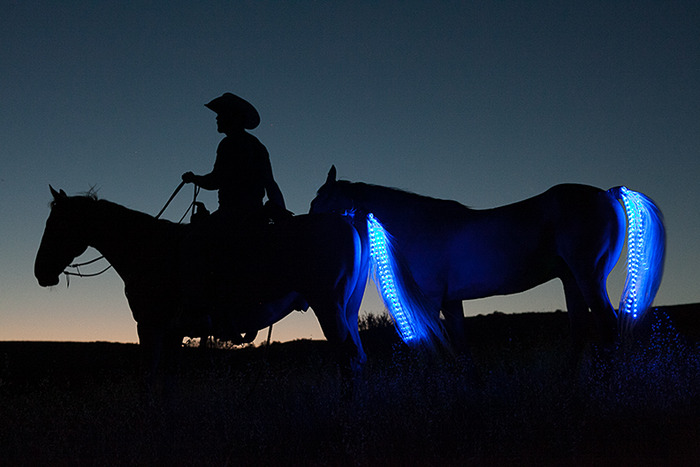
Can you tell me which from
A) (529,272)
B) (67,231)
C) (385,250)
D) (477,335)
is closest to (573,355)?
(529,272)

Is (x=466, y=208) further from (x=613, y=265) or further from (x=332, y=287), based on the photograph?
(x=332, y=287)

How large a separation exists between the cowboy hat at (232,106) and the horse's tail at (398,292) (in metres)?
A: 1.73

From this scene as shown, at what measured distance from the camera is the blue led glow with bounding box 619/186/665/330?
6949 mm

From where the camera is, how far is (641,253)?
A: 715cm

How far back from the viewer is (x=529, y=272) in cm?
770

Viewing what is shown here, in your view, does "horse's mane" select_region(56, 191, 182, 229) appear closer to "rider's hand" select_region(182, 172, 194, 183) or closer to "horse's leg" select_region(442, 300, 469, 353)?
"rider's hand" select_region(182, 172, 194, 183)

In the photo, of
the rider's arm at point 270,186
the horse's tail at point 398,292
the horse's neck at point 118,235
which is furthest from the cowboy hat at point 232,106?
the horse's tail at point 398,292

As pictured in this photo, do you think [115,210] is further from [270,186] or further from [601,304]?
[601,304]

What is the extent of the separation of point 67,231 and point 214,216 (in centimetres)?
177

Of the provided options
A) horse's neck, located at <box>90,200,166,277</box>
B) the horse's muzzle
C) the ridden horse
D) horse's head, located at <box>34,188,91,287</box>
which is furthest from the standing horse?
the horse's muzzle

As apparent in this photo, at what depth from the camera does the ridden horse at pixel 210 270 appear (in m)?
6.00

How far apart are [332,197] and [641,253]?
403 cm

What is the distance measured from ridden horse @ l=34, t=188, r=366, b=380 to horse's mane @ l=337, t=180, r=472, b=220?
7.18 feet

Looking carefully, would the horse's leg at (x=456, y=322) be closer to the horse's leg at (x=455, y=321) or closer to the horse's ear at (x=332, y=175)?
the horse's leg at (x=455, y=321)
